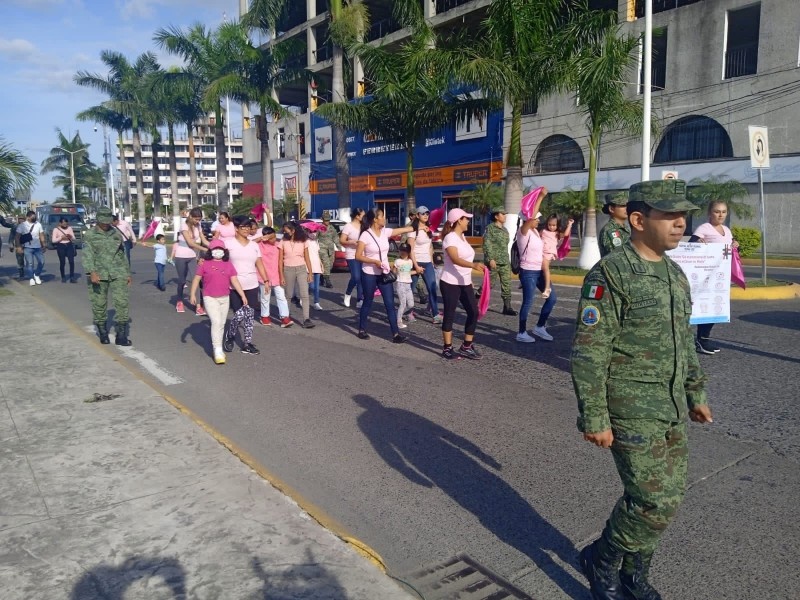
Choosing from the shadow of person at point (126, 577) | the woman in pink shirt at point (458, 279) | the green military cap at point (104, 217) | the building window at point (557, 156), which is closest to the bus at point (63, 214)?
the building window at point (557, 156)

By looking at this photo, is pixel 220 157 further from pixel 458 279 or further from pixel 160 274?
pixel 458 279

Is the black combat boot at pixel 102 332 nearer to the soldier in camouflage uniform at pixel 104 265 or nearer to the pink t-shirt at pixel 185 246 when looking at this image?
the soldier in camouflage uniform at pixel 104 265

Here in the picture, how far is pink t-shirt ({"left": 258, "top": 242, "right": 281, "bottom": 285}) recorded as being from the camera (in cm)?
1037

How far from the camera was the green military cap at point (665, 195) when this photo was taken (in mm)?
2771

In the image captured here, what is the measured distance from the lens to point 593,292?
282 cm

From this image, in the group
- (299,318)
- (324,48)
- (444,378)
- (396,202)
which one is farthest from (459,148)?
(444,378)

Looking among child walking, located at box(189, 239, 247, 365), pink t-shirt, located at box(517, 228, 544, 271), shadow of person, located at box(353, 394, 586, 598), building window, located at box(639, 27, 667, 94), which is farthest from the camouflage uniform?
building window, located at box(639, 27, 667, 94)

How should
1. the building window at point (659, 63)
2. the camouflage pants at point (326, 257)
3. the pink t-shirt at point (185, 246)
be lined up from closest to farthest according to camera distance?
1. the pink t-shirt at point (185, 246)
2. the camouflage pants at point (326, 257)
3. the building window at point (659, 63)

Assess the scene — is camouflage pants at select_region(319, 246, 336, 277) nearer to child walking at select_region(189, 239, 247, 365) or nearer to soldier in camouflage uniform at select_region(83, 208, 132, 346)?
soldier in camouflage uniform at select_region(83, 208, 132, 346)

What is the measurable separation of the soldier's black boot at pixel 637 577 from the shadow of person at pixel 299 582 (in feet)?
4.14

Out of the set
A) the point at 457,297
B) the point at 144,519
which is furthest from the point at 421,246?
the point at 144,519

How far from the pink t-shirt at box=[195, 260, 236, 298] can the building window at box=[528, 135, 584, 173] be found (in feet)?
82.3

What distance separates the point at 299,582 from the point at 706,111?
26.9 m

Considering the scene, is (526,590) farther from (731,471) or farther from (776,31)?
(776,31)
